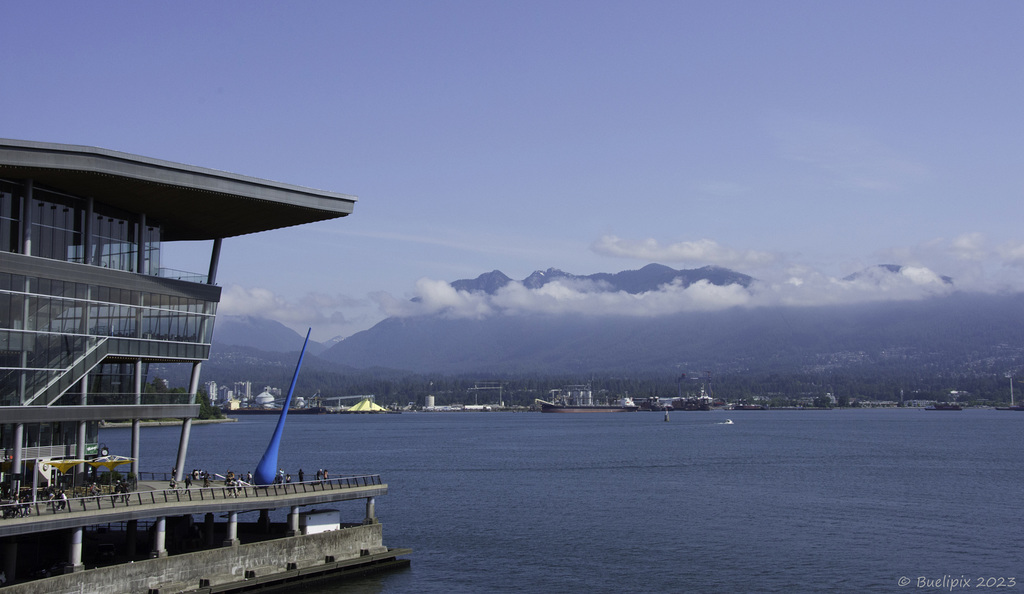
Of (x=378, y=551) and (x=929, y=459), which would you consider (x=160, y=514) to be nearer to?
(x=378, y=551)

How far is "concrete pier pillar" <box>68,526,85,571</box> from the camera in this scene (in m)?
37.8

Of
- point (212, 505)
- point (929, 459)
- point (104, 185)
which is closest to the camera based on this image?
point (212, 505)

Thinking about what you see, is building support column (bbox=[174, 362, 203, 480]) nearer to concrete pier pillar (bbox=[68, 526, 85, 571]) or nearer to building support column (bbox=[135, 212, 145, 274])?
building support column (bbox=[135, 212, 145, 274])

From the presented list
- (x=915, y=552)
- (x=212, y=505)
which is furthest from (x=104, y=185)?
(x=915, y=552)

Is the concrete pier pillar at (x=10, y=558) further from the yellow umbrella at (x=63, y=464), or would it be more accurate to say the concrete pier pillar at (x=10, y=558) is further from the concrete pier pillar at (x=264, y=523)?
the concrete pier pillar at (x=264, y=523)

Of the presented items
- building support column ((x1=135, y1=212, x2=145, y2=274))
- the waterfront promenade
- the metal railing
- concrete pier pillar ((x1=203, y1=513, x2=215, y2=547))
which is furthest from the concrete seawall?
building support column ((x1=135, y1=212, x2=145, y2=274))

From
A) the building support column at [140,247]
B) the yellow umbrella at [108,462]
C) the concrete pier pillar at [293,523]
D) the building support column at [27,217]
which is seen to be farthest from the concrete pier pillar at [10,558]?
the building support column at [140,247]

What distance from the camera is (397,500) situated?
3216 inches

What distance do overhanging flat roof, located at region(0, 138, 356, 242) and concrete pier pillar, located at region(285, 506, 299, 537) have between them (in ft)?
53.7

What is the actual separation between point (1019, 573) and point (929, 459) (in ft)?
256

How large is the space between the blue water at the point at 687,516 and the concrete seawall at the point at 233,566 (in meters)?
1.92

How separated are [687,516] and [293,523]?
35780mm

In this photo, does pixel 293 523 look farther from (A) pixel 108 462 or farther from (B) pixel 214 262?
(B) pixel 214 262

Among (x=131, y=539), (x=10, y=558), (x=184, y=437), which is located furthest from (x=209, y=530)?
(x=184, y=437)
